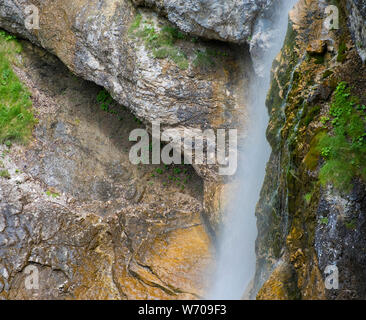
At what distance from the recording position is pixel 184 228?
1005 centimetres

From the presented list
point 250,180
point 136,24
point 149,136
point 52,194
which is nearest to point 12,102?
point 52,194

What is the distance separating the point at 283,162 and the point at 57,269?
5.50 meters

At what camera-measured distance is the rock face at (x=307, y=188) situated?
16.6 ft

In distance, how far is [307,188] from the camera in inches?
225

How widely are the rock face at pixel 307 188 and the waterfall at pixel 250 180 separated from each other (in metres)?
0.77

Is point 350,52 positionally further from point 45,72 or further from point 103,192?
point 45,72

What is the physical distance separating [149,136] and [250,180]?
11.2 ft

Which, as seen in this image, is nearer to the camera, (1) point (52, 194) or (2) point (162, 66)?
(2) point (162, 66)

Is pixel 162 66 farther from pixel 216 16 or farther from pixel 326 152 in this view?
pixel 326 152

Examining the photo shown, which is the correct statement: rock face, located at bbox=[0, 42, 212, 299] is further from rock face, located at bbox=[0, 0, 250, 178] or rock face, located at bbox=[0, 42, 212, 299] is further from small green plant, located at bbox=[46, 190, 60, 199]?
rock face, located at bbox=[0, 0, 250, 178]

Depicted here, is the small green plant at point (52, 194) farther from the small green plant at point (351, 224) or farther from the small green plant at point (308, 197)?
the small green plant at point (351, 224)

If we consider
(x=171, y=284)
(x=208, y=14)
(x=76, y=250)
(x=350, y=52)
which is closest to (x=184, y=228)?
(x=171, y=284)

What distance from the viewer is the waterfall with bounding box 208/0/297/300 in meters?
8.32

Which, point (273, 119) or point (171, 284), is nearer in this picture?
point (273, 119)
